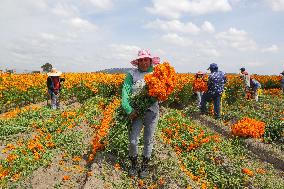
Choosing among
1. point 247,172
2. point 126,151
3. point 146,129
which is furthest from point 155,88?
point 247,172

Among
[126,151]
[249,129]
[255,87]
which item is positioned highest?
[255,87]

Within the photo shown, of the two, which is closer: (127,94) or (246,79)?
(127,94)

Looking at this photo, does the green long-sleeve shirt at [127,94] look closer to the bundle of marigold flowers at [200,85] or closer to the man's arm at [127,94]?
the man's arm at [127,94]

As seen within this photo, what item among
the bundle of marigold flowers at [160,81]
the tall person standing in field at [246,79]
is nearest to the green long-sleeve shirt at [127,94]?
the bundle of marigold flowers at [160,81]

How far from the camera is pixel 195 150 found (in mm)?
10875

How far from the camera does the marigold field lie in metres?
8.08

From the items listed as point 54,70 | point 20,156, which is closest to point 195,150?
point 20,156

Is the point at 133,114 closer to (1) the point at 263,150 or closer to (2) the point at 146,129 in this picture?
(2) the point at 146,129

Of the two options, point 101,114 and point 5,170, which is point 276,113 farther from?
point 5,170

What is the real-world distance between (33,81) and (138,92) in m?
14.1

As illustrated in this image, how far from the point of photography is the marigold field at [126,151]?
26.5 feet

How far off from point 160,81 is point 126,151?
223 cm

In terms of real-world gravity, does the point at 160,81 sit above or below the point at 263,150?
above

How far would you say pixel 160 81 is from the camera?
23.9ft
